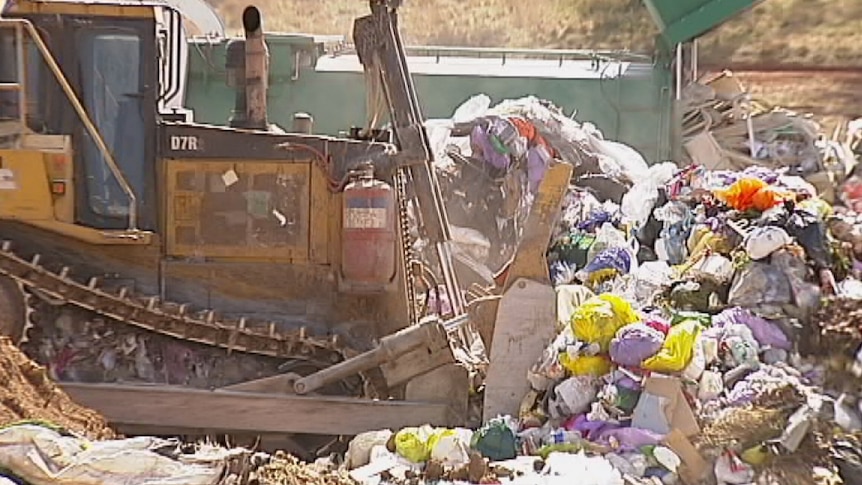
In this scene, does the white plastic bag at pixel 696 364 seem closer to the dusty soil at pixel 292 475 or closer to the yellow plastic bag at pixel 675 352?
the yellow plastic bag at pixel 675 352

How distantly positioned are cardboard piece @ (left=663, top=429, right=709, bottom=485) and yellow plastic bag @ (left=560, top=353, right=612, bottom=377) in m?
0.62

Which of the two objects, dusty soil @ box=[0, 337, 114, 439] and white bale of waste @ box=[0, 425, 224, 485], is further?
dusty soil @ box=[0, 337, 114, 439]

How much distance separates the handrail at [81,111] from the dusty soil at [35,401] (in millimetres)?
1095

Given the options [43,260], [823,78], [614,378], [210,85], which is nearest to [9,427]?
[43,260]

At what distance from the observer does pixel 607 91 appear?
13.3 meters

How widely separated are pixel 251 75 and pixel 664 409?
8.92 ft

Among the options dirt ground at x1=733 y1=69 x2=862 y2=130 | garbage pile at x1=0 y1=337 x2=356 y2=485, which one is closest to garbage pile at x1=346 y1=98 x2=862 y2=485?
garbage pile at x1=0 y1=337 x2=356 y2=485

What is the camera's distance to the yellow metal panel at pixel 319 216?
23.0 ft

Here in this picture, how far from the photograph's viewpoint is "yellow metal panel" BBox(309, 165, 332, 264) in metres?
7.02

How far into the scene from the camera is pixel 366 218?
6832 mm

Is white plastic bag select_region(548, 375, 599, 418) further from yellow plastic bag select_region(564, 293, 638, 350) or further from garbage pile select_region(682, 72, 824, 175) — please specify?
garbage pile select_region(682, 72, 824, 175)

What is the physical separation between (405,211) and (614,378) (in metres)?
1.59

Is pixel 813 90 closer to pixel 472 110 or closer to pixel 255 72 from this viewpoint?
pixel 472 110

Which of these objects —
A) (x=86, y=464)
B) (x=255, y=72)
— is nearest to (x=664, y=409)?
(x=86, y=464)
